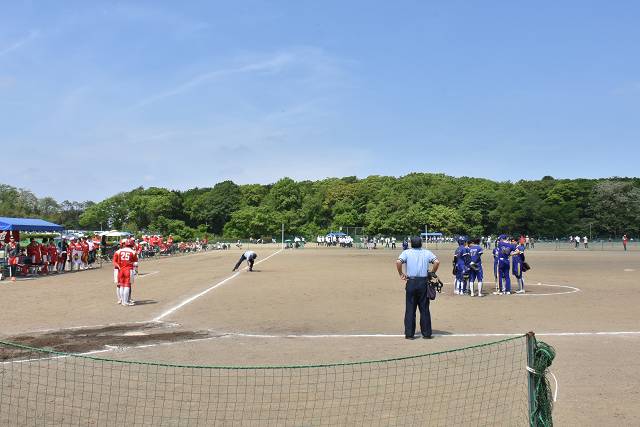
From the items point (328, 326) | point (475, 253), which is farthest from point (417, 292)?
point (475, 253)

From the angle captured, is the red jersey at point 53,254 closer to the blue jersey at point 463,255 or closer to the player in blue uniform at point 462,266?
the player in blue uniform at point 462,266

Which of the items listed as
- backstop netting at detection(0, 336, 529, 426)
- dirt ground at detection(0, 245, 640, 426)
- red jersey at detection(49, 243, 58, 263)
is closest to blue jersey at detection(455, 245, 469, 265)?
dirt ground at detection(0, 245, 640, 426)

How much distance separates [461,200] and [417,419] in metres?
110

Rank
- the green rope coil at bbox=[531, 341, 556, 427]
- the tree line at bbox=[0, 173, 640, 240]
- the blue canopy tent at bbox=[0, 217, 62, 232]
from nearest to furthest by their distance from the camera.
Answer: the green rope coil at bbox=[531, 341, 556, 427], the blue canopy tent at bbox=[0, 217, 62, 232], the tree line at bbox=[0, 173, 640, 240]

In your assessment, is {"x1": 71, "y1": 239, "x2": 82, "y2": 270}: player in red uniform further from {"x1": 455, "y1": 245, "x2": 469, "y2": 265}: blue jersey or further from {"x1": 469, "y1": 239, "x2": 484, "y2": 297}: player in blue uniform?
{"x1": 469, "y1": 239, "x2": 484, "y2": 297}: player in blue uniform

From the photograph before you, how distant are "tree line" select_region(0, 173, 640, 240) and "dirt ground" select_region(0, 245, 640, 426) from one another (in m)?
80.5

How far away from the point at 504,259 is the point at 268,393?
11983 mm

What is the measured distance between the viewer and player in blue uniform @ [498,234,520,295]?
619 inches

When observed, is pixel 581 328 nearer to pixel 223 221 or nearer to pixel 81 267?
pixel 81 267

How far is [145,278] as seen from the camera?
881 inches

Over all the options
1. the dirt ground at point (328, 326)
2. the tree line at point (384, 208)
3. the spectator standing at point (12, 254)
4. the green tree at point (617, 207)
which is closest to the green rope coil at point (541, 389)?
the dirt ground at point (328, 326)

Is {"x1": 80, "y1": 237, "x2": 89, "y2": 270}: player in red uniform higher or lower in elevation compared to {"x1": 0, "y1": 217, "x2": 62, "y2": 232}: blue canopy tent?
lower

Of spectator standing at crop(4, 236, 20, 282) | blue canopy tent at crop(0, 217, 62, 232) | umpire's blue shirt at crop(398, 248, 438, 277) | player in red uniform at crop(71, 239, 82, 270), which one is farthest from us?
player in red uniform at crop(71, 239, 82, 270)

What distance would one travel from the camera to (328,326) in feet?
34.4
